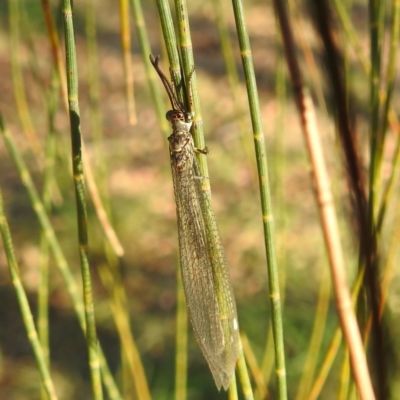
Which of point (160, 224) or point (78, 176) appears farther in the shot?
point (160, 224)

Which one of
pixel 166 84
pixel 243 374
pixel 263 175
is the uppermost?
pixel 166 84

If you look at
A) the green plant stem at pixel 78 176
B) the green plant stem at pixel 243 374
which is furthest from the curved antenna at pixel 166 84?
the green plant stem at pixel 243 374

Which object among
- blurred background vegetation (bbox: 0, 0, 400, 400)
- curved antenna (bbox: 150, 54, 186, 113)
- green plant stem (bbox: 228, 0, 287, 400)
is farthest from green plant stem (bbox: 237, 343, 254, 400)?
blurred background vegetation (bbox: 0, 0, 400, 400)

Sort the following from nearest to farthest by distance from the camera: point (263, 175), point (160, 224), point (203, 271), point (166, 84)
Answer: point (263, 175) < point (166, 84) < point (203, 271) < point (160, 224)

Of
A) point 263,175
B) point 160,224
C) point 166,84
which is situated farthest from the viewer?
point 160,224

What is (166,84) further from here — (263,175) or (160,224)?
(160,224)

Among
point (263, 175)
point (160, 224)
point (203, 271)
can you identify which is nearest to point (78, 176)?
point (263, 175)

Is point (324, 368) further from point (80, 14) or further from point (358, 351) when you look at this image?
point (80, 14)

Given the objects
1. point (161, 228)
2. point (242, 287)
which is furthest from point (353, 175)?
point (161, 228)
